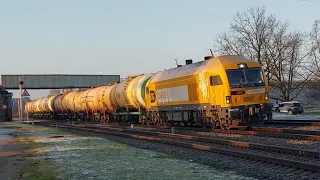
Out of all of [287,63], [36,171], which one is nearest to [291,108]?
[287,63]

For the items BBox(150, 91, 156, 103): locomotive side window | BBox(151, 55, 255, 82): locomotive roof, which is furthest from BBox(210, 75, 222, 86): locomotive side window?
BBox(150, 91, 156, 103): locomotive side window

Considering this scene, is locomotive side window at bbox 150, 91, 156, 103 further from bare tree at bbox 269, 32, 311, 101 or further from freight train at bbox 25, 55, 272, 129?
bare tree at bbox 269, 32, 311, 101

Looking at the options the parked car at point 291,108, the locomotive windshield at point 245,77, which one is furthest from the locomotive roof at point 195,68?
the parked car at point 291,108

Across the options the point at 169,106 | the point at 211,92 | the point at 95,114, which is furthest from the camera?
the point at 95,114

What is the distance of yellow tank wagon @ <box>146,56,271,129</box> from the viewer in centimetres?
1942

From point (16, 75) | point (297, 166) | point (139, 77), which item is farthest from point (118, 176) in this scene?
point (16, 75)

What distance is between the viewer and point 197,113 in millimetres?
22109

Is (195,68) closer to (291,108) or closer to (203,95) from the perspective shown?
(203,95)

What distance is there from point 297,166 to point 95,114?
34.2 m

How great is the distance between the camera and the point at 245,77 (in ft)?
65.3

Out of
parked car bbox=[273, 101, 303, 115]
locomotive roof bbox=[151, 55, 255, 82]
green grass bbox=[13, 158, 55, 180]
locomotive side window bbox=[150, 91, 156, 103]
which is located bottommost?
green grass bbox=[13, 158, 55, 180]

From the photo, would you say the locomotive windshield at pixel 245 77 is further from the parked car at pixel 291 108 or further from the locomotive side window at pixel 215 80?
the parked car at pixel 291 108

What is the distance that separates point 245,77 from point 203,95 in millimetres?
2352

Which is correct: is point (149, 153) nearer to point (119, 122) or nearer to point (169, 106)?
point (169, 106)
